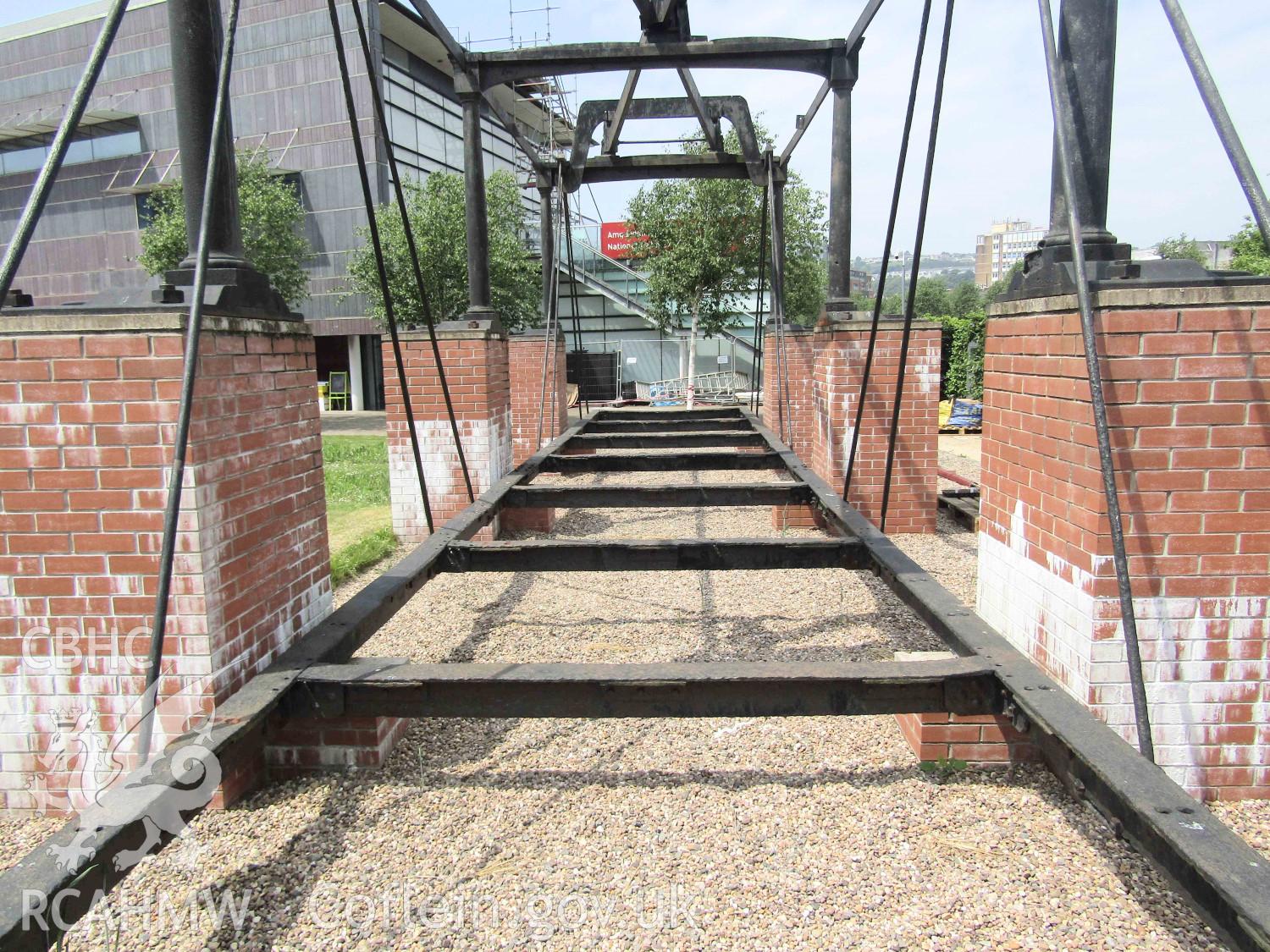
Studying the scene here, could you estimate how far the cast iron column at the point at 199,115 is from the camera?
2.79 m

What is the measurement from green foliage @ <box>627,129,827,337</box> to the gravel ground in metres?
20.8

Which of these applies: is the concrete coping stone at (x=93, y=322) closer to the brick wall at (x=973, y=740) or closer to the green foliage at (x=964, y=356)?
the brick wall at (x=973, y=740)

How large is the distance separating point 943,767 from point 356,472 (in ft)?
34.7

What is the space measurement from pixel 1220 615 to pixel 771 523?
5.26 metres

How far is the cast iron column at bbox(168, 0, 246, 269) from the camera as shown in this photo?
279 cm

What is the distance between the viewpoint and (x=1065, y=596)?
8.43ft

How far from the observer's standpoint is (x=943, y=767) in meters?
2.88

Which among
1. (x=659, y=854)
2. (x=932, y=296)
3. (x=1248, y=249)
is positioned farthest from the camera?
(x=932, y=296)

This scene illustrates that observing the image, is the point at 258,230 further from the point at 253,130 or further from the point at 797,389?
the point at 797,389

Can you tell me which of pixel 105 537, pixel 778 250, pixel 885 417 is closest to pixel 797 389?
pixel 778 250

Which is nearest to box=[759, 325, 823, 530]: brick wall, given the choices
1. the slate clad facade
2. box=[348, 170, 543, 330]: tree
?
box=[348, 170, 543, 330]: tree

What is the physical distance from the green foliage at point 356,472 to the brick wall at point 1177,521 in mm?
6029

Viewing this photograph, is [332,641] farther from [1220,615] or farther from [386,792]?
[1220,615]

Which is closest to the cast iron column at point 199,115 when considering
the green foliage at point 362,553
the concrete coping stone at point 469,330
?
the green foliage at point 362,553
